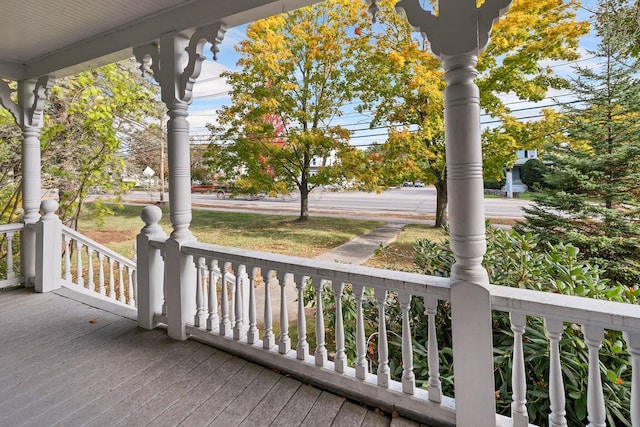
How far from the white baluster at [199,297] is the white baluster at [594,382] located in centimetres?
213

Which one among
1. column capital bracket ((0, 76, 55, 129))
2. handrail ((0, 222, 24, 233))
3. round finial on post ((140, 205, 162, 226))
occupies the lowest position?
handrail ((0, 222, 24, 233))

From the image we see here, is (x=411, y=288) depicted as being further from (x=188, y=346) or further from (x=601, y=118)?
(x=601, y=118)

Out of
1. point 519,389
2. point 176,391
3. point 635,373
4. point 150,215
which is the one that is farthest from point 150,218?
point 635,373

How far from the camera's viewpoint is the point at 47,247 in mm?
3332

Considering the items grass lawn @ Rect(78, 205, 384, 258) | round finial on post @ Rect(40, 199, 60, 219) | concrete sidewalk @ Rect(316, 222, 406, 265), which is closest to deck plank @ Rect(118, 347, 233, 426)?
round finial on post @ Rect(40, 199, 60, 219)

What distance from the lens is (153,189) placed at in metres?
6.65

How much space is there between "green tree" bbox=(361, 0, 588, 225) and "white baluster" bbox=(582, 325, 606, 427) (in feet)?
12.7

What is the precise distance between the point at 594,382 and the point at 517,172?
412 centimetres

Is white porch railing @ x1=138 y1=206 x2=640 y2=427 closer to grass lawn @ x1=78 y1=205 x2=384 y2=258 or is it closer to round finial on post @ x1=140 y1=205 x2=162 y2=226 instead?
round finial on post @ x1=140 y1=205 x2=162 y2=226

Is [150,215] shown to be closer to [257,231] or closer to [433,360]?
[433,360]

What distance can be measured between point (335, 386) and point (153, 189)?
20.4ft

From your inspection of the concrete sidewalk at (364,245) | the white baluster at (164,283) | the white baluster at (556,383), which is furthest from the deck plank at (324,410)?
the concrete sidewalk at (364,245)

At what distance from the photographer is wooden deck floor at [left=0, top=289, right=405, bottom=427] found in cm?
155

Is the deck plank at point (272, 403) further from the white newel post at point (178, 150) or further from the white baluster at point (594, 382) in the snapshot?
the white baluster at point (594, 382)
